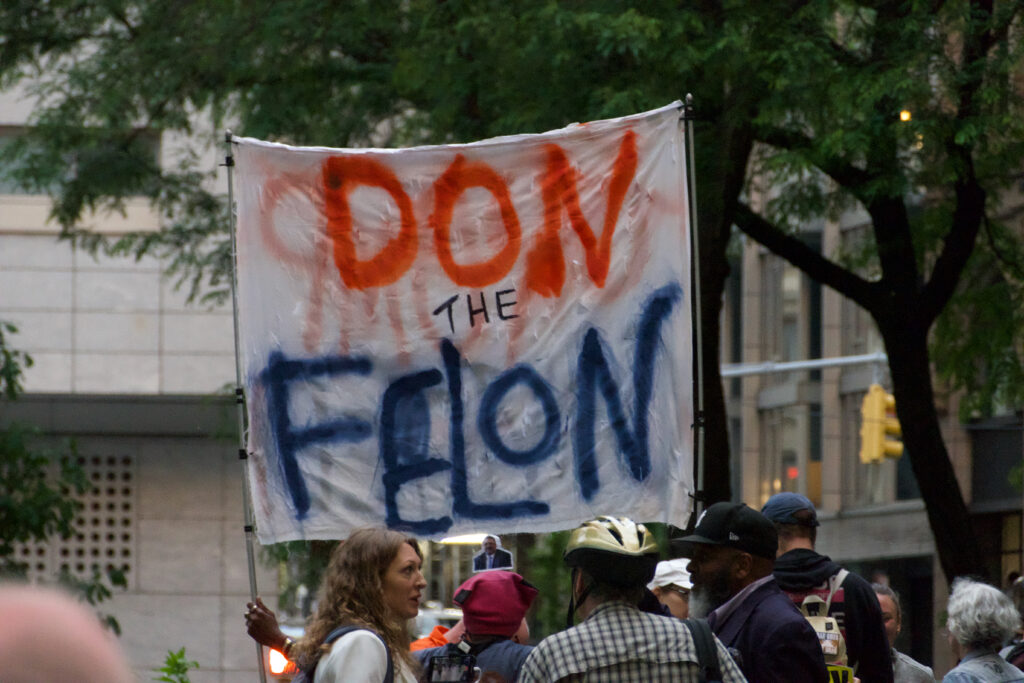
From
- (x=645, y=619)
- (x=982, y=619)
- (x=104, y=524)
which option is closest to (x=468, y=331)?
(x=982, y=619)

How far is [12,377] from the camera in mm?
11133

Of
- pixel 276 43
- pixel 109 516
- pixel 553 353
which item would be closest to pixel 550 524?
pixel 553 353

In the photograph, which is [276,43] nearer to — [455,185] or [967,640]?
[455,185]

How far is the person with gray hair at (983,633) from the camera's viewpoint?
5.93 m

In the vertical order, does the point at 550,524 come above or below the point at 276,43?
below

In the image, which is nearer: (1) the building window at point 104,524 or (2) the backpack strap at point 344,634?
(2) the backpack strap at point 344,634

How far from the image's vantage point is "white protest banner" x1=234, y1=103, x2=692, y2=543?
20.2 ft

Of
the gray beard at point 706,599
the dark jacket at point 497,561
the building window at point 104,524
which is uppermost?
the gray beard at point 706,599

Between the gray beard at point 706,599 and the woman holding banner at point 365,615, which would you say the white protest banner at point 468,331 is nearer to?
the gray beard at point 706,599

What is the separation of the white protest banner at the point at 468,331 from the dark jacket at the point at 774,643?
1.52 meters

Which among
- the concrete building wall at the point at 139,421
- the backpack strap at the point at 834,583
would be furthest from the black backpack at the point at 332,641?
the concrete building wall at the point at 139,421

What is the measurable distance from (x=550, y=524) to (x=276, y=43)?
8314 mm

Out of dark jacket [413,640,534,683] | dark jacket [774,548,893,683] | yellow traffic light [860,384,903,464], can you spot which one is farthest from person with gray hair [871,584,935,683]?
yellow traffic light [860,384,903,464]

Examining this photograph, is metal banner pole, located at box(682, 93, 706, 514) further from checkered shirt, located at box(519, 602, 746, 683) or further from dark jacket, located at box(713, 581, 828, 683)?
checkered shirt, located at box(519, 602, 746, 683)
